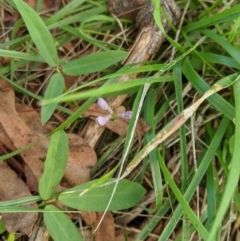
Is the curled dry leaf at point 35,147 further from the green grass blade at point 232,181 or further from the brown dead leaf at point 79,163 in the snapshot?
the green grass blade at point 232,181

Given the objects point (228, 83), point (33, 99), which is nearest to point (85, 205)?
point (33, 99)

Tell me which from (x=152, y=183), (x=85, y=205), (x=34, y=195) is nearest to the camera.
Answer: (x=85, y=205)

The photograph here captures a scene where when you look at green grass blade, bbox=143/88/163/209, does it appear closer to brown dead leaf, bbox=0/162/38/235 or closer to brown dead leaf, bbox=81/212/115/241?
brown dead leaf, bbox=81/212/115/241

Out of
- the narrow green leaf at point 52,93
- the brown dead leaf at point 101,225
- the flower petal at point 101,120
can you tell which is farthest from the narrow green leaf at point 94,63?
the brown dead leaf at point 101,225

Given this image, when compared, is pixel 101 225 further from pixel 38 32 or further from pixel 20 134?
pixel 38 32

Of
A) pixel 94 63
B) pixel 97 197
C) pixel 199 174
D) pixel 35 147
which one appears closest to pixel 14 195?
pixel 35 147

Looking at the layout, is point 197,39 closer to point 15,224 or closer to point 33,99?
point 33,99
